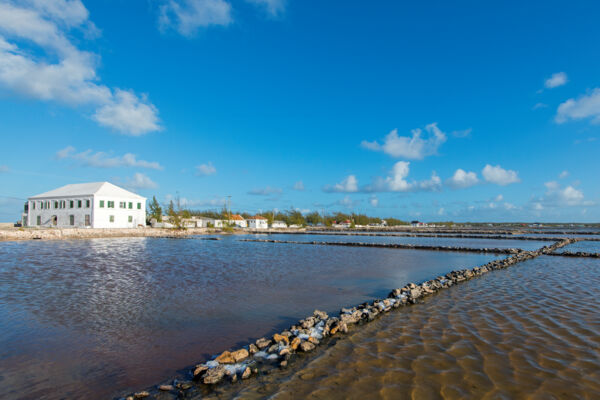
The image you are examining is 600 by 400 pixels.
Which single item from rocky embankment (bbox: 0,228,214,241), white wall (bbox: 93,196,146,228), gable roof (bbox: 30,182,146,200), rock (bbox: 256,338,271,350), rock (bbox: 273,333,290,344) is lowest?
rock (bbox: 256,338,271,350)

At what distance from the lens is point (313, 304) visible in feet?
29.2

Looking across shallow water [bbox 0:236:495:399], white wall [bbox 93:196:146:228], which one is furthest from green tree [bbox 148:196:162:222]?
shallow water [bbox 0:236:495:399]

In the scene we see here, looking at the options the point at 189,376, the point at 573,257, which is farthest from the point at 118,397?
the point at 573,257

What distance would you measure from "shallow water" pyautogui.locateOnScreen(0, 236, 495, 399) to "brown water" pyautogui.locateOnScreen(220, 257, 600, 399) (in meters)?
1.97

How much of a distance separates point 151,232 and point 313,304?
46.1 m

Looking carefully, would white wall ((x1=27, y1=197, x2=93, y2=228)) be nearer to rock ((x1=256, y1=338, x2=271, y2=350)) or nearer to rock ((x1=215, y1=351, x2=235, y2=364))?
rock ((x1=256, y1=338, x2=271, y2=350))

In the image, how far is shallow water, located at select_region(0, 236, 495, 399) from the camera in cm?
482

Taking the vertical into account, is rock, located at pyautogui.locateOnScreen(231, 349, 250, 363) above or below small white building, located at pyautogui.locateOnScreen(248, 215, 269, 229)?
below

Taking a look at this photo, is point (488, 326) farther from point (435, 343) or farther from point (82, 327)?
point (82, 327)

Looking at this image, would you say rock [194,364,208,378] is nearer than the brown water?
No

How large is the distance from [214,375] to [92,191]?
5342 cm

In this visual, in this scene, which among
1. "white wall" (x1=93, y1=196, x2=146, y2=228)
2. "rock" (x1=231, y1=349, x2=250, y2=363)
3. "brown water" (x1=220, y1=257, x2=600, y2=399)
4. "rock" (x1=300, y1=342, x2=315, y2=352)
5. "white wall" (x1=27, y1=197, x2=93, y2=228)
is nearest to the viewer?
"brown water" (x1=220, y1=257, x2=600, y2=399)

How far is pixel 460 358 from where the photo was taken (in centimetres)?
500

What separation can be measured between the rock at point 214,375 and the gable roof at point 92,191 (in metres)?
50.5
